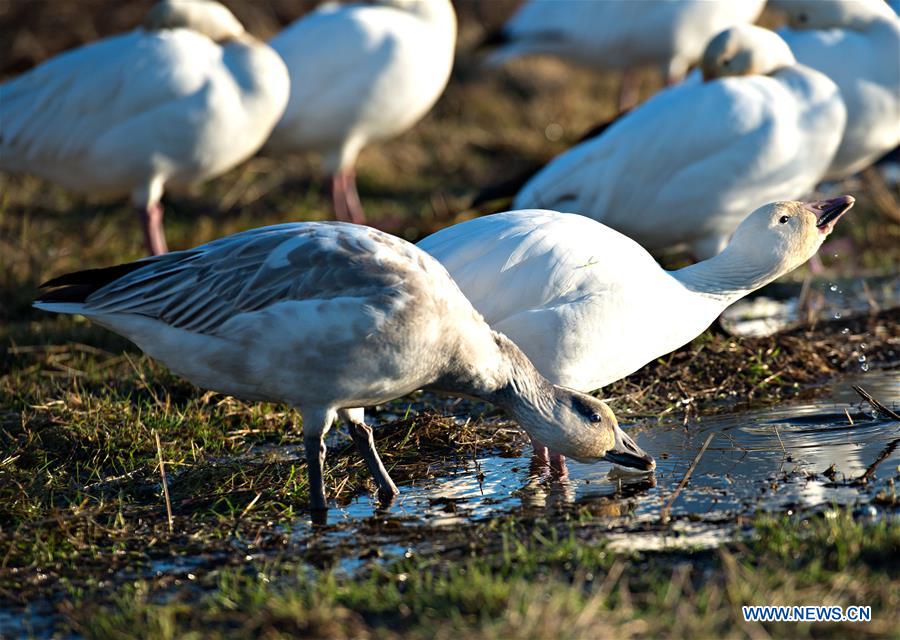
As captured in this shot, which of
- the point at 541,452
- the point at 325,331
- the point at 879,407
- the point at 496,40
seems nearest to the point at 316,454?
the point at 325,331

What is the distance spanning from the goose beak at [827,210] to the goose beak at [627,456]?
1305 mm

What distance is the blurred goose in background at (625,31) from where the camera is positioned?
1023 cm

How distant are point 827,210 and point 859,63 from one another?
280 centimetres

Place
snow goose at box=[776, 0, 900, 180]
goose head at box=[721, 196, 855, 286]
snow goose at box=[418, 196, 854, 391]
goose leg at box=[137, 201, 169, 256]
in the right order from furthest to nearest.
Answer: goose leg at box=[137, 201, 169, 256]
snow goose at box=[776, 0, 900, 180]
goose head at box=[721, 196, 855, 286]
snow goose at box=[418, 196, 854, 391]

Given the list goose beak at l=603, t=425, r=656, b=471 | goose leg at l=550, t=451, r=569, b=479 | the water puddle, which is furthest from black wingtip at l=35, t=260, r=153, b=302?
the water puddle

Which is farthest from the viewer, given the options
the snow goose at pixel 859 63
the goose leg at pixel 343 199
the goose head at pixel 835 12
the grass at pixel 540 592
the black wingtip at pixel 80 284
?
the goose leg at pixel 343 199

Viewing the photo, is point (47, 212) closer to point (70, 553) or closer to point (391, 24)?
point (391, 24)

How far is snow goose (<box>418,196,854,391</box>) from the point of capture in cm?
488

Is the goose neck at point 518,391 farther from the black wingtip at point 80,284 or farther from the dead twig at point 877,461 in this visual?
the black wingtip at point 80,284

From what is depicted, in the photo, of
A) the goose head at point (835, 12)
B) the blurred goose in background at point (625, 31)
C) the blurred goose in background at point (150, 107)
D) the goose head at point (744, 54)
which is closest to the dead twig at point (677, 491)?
the goose head at point (744, 54)

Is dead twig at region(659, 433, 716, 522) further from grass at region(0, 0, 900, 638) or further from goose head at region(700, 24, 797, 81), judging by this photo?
goose head at region(700, 24, 797, 81)

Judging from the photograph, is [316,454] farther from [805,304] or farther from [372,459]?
[805,304]

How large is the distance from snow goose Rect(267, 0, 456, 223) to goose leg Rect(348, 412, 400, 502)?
4964mm

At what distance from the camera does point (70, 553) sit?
4188 millimetres
